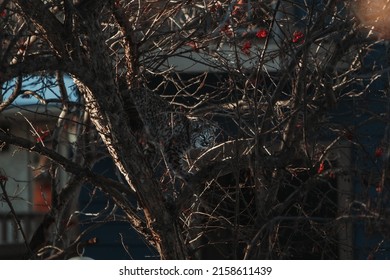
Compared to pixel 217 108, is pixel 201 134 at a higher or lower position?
lower

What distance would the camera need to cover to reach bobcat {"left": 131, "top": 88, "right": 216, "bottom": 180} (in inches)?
209

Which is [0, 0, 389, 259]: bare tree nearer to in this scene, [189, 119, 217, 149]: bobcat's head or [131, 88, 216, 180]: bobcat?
[131, 88, 216, 180]: bobcat

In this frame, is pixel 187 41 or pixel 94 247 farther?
pixel 94 247

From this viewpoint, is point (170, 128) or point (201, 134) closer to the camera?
point (170, 128)

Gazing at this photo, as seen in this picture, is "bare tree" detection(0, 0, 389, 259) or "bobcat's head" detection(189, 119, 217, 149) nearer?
"bare tree" detection(0, 0, 389, 259)

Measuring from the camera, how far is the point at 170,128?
5551mm

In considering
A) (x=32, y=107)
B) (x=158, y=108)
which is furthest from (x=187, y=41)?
(x=32, y=107)

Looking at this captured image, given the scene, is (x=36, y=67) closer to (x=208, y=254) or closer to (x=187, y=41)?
(x=187, y=41)

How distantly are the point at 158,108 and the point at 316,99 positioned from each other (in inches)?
42.5

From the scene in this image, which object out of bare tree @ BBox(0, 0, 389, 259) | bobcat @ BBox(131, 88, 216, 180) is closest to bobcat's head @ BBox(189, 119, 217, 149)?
bobcat @ BBox(131, 88, 216, 180)

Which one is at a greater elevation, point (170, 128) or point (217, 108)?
point (217, 108)

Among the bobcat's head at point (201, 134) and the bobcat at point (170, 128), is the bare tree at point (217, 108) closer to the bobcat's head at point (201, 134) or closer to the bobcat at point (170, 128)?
the bobcat at point (170, 128)

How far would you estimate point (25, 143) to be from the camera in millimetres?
4746
